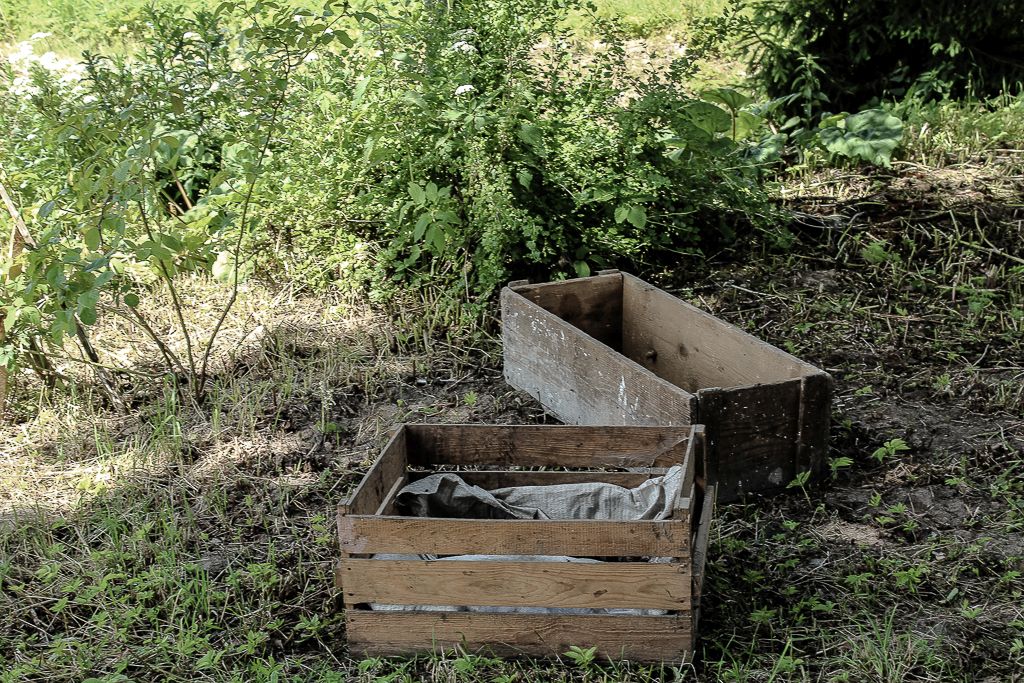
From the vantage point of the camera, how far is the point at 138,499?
13.6ft

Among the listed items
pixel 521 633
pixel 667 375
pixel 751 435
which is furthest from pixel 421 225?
pixel 521 633

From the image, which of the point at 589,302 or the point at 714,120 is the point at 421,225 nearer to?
the point at 589,302

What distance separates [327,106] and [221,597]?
281cm

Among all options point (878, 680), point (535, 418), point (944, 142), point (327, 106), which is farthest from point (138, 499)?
point (944, 142)

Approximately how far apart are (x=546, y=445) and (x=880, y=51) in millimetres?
5138

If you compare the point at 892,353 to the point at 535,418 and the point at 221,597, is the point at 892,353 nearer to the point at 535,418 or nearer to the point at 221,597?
the point at 535,418

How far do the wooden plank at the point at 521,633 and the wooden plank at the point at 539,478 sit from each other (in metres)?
0.56

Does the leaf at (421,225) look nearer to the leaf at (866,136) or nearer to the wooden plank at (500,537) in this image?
the wooden plank at (500,537)

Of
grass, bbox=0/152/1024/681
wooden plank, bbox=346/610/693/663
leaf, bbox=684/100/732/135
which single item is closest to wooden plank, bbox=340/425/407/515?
wooden plank, bbox=346/610/693/663

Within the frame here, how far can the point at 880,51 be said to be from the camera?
7.33 metres

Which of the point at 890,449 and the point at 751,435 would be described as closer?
the point at 751,435

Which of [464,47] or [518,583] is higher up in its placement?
[464,47]

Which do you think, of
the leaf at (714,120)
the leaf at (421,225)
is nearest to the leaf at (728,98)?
the leaf at (714,120)

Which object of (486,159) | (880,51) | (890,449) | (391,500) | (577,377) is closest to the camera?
(391,500)
